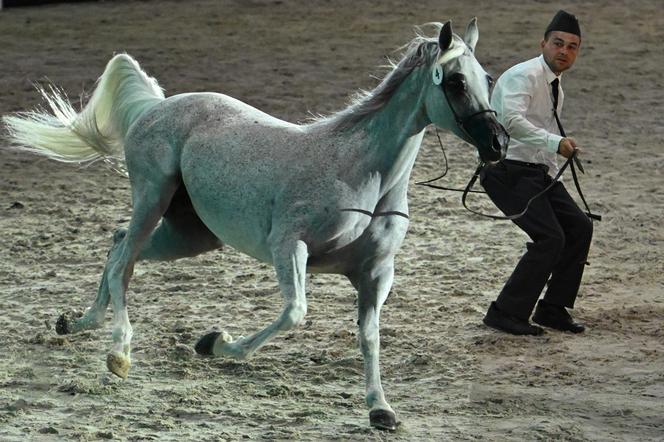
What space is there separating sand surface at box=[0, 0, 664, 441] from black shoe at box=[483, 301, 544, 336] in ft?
0.22

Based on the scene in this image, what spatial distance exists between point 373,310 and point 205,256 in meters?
2.72

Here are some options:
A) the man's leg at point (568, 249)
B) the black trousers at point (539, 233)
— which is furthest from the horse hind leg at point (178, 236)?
the man's leg at point (568, 249)

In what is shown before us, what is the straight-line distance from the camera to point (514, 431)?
5453 mm

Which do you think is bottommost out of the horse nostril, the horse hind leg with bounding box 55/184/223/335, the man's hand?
the horse hind leg with bounding box 55/184/223/335

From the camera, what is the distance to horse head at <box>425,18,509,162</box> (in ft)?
17.1

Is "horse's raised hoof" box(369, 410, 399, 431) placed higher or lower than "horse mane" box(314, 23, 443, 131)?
lower

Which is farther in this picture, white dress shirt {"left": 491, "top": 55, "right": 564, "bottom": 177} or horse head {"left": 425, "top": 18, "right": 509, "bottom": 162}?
white dress shirt {"left": 491, "top": 55, "right": 564, "bottom": 177}

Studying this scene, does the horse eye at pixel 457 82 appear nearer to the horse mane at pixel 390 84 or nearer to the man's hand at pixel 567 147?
the horse mane at pixel 390 84

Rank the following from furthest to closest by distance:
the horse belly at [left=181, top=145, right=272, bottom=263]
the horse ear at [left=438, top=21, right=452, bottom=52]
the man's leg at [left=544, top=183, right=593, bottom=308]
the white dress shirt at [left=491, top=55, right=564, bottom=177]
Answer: the man's leg at [left=544, top=183, right=593, bottom=308], the white dress shirt at [left=491, top=55, right=564, bottom=177], the horse belly at [left=181, top=145, right=272, bottom=263], the horse ear at [left=438, top=21, right=452, bottom=52]

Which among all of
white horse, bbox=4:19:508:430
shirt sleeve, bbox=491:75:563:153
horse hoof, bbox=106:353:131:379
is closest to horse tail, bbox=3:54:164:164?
white horse, bbox=4:19:508:430

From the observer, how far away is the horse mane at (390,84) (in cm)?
535

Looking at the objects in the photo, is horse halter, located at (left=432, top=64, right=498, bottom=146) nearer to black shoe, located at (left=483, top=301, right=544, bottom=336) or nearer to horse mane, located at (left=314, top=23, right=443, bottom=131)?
horse mane, located at (left=314, top=23, right=443, bottom=131)

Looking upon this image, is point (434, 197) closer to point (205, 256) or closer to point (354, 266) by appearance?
point (205, 256)

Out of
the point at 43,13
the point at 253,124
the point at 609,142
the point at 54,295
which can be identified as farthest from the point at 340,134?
the point at 43,13
